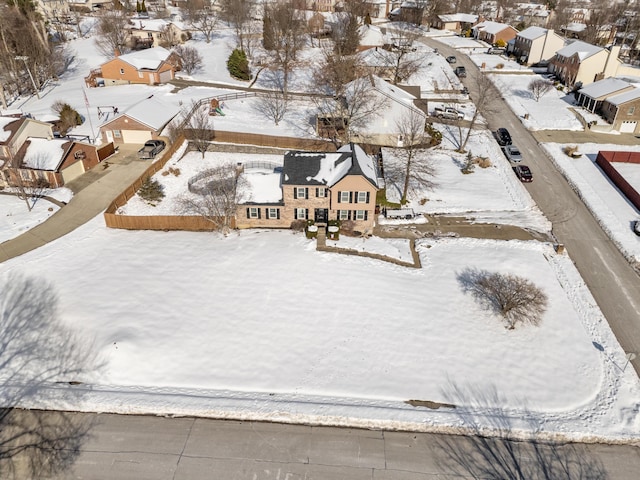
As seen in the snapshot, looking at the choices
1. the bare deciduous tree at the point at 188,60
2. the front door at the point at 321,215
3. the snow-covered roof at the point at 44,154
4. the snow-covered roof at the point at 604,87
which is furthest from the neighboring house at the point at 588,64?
the snow-covered roof at the point at 44,154

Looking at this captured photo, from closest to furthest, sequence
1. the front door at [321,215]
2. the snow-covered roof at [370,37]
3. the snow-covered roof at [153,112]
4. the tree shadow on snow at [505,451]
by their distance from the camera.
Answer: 1. the tree shadow on snow at [505,451]
2. the front door at [321,215]
3. the snow-covered roof at [153,112]
4. the snow-covered roof at [370,37]

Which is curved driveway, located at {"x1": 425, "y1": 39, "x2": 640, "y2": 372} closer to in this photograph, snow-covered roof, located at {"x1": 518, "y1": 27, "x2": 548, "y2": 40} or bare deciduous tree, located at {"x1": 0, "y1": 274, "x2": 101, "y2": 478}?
bare deciduous tree, located at {"x1": 0, "y1": 274, "x2": 101, "y2": 478}

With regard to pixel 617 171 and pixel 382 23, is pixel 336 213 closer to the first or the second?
pixel 617 171

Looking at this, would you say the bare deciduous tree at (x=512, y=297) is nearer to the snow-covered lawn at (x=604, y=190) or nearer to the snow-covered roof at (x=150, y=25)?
the snow-covered lawn at (x=604, y=190)

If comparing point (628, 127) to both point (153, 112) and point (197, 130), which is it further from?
point (153, 112)

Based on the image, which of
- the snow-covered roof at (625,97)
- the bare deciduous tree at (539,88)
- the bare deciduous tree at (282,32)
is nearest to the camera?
the snow-covered roof at (625,97)

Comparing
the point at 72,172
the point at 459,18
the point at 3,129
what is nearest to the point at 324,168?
the point at 72,172

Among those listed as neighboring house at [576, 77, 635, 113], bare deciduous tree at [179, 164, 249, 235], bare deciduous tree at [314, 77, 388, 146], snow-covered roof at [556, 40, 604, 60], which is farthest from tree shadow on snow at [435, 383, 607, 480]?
snow-covered roof at [556, 40, 604, 60]
